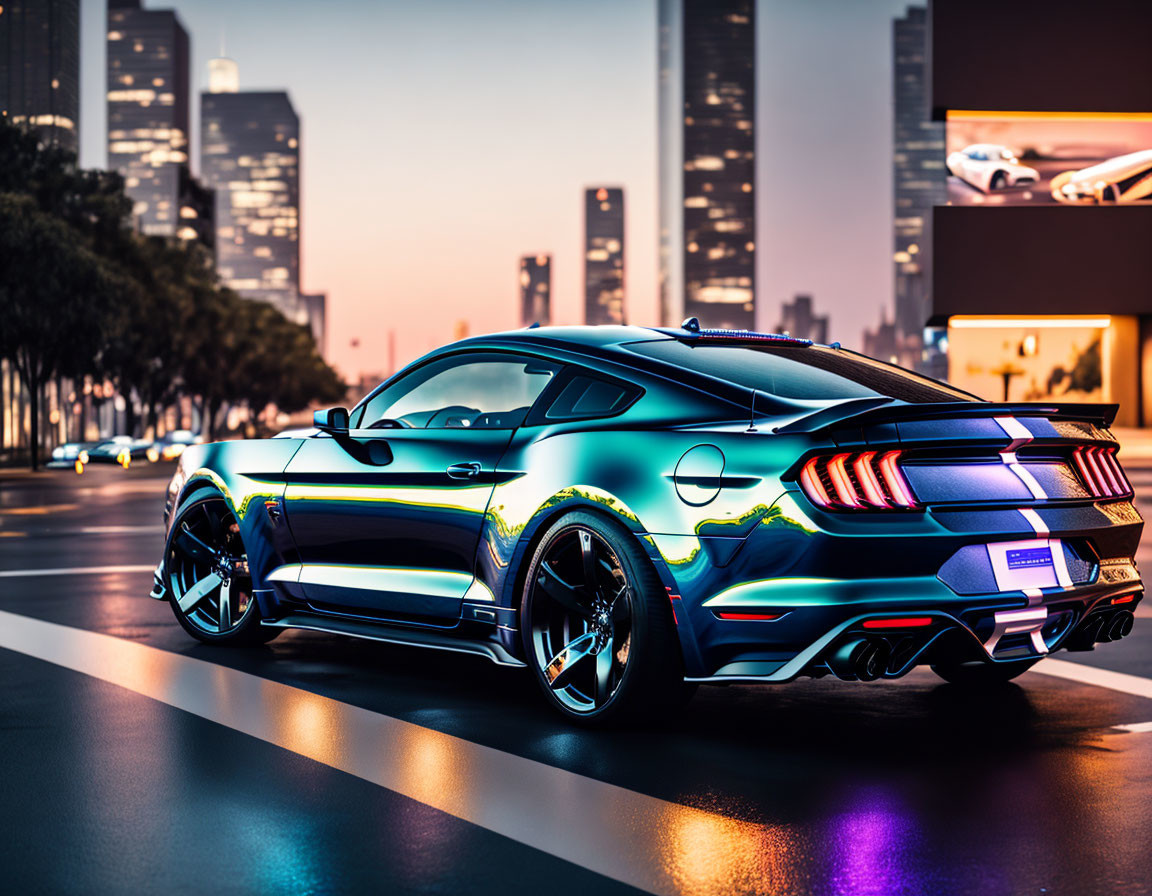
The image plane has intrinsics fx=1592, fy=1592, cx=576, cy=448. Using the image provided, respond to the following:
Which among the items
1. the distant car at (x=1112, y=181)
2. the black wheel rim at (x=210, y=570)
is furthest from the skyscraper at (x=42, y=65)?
the black wheel rim at (x=210, y=570)

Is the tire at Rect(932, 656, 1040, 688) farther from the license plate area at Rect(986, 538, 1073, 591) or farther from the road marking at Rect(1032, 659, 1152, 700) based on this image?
the license plate area at Rect(986, 538, 1073, 591)

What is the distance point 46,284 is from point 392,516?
36901 millimetres

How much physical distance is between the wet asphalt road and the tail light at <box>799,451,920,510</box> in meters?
0.89

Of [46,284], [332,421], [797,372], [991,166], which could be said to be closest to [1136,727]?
[797,372]

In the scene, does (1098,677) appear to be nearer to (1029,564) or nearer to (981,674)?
(981,674)

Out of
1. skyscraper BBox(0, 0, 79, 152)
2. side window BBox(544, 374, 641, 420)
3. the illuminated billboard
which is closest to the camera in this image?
side window BBox(544, 374, 641, 420)

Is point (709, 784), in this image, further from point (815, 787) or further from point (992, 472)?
point (992, 472)

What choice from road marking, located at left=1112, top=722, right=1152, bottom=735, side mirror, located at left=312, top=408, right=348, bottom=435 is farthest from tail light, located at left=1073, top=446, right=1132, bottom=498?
side mirror, located at left=312, top=408, right=348, bottom=435

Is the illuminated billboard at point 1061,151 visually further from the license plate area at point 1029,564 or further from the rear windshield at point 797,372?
the license plate area at point 1029,564

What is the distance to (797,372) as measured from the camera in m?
6.43

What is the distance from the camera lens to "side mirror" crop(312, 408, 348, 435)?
7.12m

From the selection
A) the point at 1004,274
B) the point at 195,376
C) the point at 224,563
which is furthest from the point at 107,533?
the point at 195,376

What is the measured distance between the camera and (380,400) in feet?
24.6

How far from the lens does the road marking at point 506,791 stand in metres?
4.12
